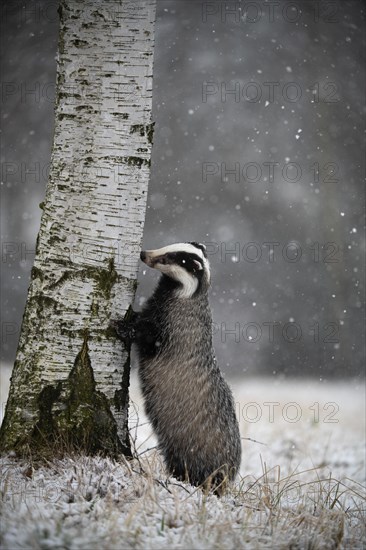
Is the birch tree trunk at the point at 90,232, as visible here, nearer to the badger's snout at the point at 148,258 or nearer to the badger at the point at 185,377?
the badger's snout at the point at 148,258

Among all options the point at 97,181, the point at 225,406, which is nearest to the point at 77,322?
the point at 97,181

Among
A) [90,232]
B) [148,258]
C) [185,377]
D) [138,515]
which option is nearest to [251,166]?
[148,258]

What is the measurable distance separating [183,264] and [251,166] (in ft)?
33.4

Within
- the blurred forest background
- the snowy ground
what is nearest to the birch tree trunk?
the snowy ground

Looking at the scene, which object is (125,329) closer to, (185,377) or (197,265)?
(185,377)

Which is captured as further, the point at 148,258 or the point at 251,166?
the point at 251,166

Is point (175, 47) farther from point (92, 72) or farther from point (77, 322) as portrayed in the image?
point (77, 322)

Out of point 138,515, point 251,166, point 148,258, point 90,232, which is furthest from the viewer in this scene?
point 251,166

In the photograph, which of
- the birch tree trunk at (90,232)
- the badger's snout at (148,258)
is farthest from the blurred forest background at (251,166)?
the birch tree trunk at (90,232)

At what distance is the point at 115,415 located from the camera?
12.4 feet

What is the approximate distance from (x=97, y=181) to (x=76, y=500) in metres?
2.05

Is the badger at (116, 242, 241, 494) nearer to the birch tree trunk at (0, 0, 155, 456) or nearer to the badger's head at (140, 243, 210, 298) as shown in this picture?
the badger's head at (140, 243, 210, 298)

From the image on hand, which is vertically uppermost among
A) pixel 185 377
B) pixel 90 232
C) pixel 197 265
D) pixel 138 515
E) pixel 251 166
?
pixel 251 166

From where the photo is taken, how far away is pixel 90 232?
378 centimetres
